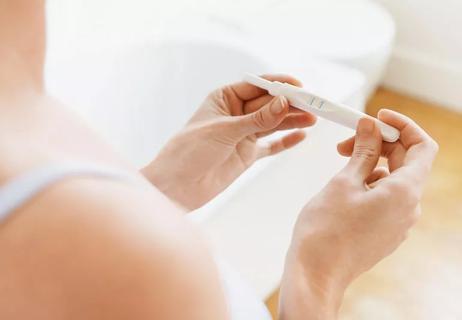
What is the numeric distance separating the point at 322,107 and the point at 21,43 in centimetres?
44

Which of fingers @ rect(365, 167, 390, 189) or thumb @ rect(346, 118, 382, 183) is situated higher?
thumb @ rect(346, 118, 382, 183)

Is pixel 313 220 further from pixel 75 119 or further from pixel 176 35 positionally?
pixel 176 35

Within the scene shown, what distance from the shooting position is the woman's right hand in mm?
647

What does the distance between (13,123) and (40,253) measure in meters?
0.09

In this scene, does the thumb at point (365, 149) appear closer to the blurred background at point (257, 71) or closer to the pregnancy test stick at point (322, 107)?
the pregnancy test stick at point (322, 107)

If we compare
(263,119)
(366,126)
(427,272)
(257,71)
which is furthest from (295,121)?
(427,272)

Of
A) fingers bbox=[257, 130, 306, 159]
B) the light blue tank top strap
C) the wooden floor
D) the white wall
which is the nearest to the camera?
the light blue tank top strap

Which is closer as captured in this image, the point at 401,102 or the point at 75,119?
the point at 75,119

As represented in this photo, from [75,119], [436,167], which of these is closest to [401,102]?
[436,167]

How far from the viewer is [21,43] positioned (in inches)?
17.0

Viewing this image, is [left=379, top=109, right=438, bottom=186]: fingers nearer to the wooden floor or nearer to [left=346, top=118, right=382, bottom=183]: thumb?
[left=346, top=118, right=382, bottom=183]: thumb

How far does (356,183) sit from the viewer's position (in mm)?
696

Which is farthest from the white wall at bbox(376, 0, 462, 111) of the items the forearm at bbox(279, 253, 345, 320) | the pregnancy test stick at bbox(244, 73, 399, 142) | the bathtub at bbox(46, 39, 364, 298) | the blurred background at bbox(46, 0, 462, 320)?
the forearm at bbox(279, 253, 345, 320)

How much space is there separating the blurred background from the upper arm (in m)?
0.74
